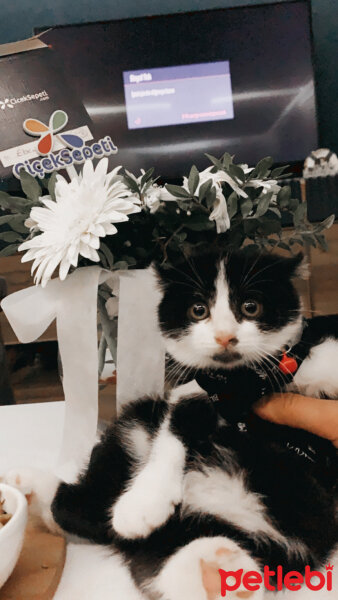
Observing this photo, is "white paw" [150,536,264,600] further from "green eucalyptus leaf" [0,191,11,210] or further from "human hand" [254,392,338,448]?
"green eucalyptus leaf" [0,191,11,210]

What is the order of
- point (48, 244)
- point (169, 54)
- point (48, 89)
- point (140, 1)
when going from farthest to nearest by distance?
point (140, 1) < point (169, 54) < point (48, 89) < point (48, 244)

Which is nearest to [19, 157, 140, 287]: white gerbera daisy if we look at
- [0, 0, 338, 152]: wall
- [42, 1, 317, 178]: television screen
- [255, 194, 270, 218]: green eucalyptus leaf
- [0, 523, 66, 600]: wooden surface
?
[255, 194, 270, 218]: green eucalyptus leaf

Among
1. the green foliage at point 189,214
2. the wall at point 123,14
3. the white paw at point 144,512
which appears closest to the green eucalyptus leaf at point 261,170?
the green foliage at point 189,214

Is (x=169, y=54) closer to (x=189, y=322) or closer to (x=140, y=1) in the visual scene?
(x=140, y=1)

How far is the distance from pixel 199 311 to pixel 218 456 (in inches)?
4.9

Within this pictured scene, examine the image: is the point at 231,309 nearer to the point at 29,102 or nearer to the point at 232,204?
the point at 232,204

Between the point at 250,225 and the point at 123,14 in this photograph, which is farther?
the point at 123,14

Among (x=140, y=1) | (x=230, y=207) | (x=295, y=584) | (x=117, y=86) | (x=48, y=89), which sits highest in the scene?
(x=140, y=1)

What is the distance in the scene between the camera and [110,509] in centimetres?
49

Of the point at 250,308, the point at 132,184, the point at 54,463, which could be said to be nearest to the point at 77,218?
the point at 132,184

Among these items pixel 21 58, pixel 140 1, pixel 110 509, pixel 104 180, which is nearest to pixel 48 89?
pixel 21 58

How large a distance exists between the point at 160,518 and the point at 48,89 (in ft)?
1.63

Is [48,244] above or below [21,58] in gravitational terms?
below

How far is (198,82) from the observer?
2.71 m
